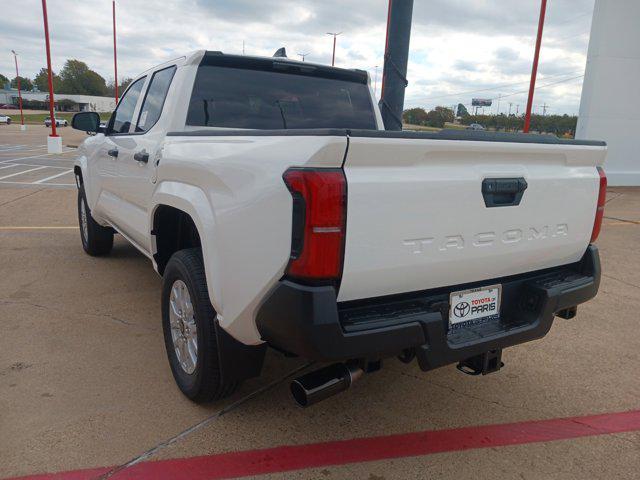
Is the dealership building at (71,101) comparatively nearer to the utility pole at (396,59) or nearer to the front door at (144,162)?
the utility pole at (396,59)

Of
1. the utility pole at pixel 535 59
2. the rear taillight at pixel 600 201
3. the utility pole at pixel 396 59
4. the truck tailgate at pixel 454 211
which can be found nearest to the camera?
the truck tailgate at pixel 454 211

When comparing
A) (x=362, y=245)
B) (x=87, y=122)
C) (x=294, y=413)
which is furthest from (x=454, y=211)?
(x=87, y=122)

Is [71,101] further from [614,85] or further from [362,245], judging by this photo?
[362,245]

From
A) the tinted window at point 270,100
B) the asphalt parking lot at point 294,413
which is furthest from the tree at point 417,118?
the asphalt parking lot at point 294,413

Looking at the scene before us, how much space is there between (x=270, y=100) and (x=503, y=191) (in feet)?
6.38

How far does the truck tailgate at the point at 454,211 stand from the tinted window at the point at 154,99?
2177 millimetres

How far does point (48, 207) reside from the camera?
898 cm

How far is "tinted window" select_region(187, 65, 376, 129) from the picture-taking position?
3.53 m

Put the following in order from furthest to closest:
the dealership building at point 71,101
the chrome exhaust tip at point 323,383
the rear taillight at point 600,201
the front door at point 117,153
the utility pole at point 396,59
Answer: the dealership building at point 71,101 → the utility pole at point 396,59 → the front door at point 117,153 → the rear taillight at point 600,201 → the chrome exhaust tip at point 323,383

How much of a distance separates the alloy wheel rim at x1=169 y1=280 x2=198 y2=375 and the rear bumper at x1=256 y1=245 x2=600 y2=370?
73cm

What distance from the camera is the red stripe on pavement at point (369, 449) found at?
2.38m

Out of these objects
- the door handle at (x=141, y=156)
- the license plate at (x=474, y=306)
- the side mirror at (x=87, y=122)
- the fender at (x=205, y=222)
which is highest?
the side mirror at (x=87, y=122)

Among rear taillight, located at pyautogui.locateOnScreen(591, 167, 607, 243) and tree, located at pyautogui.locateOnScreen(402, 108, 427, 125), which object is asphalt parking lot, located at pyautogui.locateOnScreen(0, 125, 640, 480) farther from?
tree, located at pyautogui.locateOnScreen(402, 108, 427, 125)

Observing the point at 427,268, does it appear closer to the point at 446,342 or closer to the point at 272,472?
the point at 446,342
